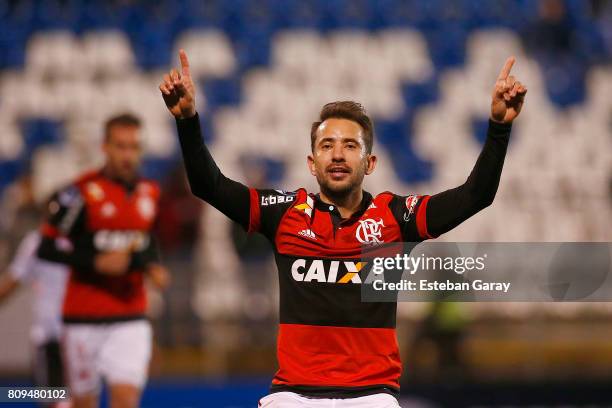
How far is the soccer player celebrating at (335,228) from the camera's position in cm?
407

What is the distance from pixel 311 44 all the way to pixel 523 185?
3730mm

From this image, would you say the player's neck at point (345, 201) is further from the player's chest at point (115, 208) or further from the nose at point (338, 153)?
the player's chest at point (115, 208)

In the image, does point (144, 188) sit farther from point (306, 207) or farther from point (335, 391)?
point (335, 391)

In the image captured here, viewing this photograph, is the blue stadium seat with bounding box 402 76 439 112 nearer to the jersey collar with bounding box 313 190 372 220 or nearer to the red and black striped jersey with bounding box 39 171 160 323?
the red and black striped jersey with bounding box 39 171 160 323

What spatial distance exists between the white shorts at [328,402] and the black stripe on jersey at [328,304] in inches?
11.8

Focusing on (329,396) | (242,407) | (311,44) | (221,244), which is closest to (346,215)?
(329,396)

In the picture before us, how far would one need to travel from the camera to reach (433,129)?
12312 millimetres

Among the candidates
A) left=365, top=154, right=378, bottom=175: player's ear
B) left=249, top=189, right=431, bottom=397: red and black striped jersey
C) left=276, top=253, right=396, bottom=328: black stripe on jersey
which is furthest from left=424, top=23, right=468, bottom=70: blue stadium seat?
left=276, top=253, right=396, bottom=328: black stripe on jersey

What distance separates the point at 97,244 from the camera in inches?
263

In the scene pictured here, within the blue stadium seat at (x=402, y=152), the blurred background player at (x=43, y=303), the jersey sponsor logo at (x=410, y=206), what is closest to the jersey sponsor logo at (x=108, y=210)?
the blurred background player at (x=43, y=303)

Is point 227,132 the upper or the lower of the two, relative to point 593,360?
upper

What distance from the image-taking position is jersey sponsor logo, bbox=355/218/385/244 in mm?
4273

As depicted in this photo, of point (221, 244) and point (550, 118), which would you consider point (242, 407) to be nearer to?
point (221, 244)

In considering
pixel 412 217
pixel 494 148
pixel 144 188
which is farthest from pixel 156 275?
pixel 494 148
